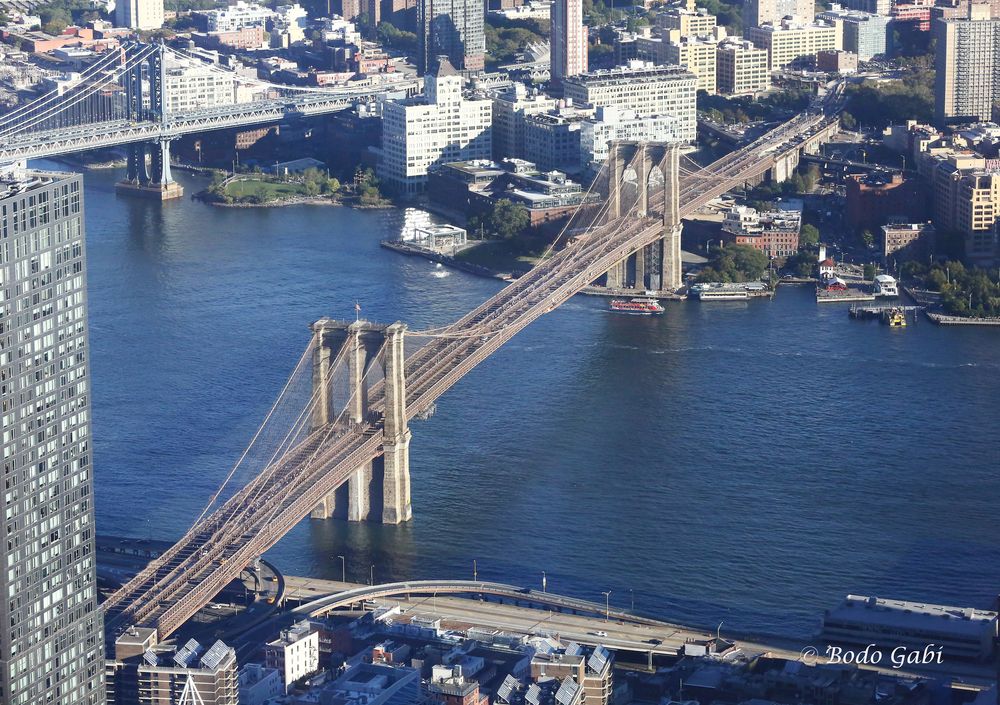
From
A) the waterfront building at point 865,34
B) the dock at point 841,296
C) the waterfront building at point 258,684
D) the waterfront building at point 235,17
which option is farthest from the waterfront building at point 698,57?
the waterfront building at point 258,684

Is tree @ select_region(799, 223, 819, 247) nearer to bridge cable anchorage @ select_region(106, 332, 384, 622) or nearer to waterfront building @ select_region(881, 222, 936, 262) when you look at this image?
waterfront building @ select_region(881, 222, 936, 262)

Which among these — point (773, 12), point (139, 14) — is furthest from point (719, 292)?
point (139, 14)

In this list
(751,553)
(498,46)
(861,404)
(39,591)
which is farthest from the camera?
(498,46)

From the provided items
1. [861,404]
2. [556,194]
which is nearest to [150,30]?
[556,194]

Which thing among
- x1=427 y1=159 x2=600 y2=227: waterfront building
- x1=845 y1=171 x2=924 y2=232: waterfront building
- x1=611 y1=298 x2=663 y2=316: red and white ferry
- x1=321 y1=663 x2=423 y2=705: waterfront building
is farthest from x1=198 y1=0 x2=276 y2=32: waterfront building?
x1=321 y1=663 x2=423 y2=705: waterfront building

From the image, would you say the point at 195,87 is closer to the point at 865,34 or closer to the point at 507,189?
the point at 507,189

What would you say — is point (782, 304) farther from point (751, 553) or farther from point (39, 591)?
point (39, 591)
